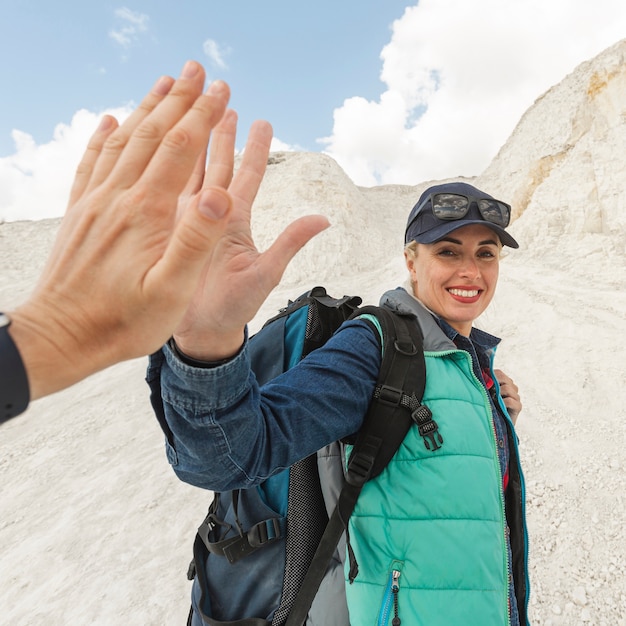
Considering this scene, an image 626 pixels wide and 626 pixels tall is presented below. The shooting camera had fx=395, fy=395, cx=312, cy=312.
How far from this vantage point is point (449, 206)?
228 cm

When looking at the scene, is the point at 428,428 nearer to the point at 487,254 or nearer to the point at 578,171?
the point at 487,254

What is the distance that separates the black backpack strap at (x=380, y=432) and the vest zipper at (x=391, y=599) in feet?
0.79

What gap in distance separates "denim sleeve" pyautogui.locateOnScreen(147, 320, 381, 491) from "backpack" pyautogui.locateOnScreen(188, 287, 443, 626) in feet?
0.42

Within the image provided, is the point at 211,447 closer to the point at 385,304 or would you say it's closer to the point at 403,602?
the point at 403,602

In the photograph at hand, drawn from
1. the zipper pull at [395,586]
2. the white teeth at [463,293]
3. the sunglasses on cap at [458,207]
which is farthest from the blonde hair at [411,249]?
the zipper pull at [395,586]

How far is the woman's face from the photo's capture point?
221 cm

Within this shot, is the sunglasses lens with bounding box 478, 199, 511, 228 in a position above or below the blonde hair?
above

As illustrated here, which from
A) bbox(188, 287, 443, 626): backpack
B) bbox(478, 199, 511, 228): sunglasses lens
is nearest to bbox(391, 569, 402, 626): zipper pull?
bbox(188, 287, 443, 626): backpack


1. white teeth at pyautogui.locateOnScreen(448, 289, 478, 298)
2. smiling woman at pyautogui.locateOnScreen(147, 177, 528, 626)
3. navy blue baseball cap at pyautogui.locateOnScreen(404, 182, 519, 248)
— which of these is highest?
navy blue baseball cap at pyautogui.locateOnScreen(404, 182, 519, 248)

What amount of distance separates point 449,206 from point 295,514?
5.98 ft

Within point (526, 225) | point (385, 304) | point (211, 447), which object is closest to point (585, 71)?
point (526, 225)

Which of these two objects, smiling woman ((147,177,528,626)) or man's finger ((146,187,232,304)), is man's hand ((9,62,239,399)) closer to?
man's finger ((146,187,232,304))

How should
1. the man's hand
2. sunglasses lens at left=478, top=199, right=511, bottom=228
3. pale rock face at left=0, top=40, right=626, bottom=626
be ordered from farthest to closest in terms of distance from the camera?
1. pale rock face at left=0, top=40, right=626, bottom=626
2. sunglasses lens at left=478, top=199, right=511, bottom=228
3. the man's hand

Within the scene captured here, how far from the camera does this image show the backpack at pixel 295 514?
61.0 inches
